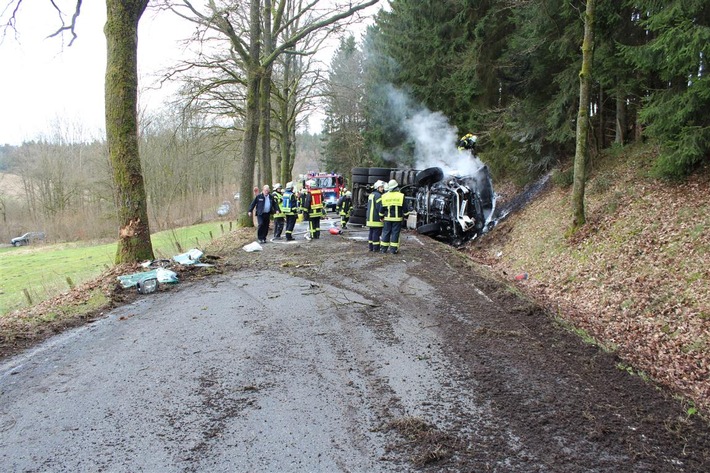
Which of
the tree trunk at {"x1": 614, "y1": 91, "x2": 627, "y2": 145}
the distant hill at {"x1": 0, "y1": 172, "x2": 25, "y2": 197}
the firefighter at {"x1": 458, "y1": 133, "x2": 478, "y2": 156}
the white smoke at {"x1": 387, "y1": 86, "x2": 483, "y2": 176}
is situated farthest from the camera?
the distant hill at {"x1": 0, "y1": 172, "x2": 25, "y2": 197}

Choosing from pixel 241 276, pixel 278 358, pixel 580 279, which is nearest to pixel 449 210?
pixel 580 279

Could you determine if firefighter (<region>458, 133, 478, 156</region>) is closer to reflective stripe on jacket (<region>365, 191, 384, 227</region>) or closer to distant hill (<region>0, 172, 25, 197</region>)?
reflective stripe on jacket (<region>365, 191, 384, 227</region>)

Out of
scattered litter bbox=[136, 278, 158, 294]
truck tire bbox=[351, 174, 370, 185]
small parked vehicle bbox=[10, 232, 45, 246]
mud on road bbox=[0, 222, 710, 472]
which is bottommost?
small parked vehicle bbox=[10, 232, 45, 246]

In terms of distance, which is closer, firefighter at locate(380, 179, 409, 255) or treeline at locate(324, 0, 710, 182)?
treeline at locate(324, 0, 710, 182)

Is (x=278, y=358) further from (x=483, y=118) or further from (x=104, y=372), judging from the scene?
(x=483, y=118)

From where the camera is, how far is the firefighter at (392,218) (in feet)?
40.0

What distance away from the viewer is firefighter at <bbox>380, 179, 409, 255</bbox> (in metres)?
12.2

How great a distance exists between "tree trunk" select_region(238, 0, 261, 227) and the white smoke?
8513 mm

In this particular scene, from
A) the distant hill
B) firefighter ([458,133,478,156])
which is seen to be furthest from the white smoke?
the distant hill

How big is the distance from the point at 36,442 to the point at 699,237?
8.99m

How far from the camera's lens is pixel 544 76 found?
1630cm

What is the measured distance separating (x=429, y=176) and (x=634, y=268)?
9.13 m

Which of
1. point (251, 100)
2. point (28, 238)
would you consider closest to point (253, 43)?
point (251, 100)

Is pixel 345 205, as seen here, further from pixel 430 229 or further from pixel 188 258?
pixel 188 258
